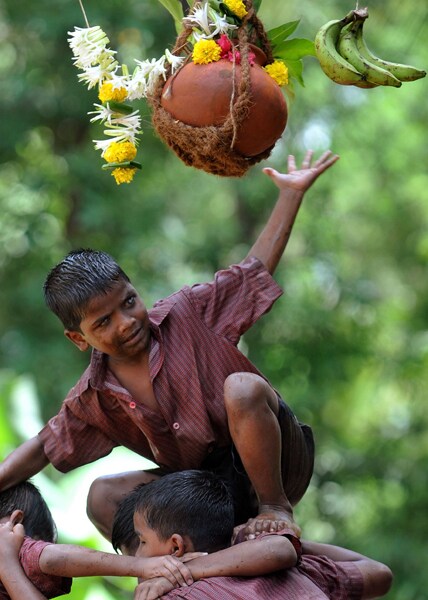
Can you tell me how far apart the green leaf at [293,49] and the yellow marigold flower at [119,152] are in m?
0.55

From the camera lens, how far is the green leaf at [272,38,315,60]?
12.1 ft

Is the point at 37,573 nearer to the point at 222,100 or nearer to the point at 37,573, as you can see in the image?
the point at 37,573

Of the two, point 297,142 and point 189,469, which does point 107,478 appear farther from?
point 297,142

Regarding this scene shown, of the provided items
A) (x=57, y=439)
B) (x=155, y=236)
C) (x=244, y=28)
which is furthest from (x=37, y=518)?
(x=155, y=236)

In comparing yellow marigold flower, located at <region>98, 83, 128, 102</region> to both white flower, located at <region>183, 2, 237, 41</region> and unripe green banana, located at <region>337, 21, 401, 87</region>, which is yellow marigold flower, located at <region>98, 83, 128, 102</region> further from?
unripe green banana, located at <region>337, 21, 401, 87</region>

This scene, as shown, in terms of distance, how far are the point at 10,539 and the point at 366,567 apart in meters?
1.05

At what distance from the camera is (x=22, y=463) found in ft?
12.0

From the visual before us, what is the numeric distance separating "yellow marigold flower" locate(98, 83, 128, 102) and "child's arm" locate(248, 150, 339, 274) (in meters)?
0.55

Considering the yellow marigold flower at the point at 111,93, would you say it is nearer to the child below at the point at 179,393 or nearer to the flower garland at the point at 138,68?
the flower garland at the point at 138,68

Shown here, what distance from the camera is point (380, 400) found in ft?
40.5

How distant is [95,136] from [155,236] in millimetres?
1130

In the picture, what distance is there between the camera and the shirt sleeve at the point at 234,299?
357 centimetres

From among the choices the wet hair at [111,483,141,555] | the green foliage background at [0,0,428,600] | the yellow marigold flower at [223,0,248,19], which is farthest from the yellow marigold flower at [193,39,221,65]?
the green foliage background at [0,0,428,600]

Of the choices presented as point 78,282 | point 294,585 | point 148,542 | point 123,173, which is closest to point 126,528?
point 148,542
